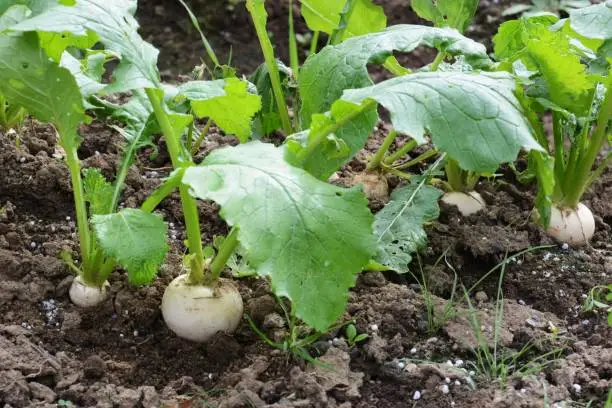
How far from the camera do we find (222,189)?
2039mm

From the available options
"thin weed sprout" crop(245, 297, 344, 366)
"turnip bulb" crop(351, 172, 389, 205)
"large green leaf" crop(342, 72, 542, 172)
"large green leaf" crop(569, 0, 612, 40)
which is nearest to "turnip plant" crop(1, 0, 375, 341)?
"thin weed sprout" crop(245, 297, 344, 366)

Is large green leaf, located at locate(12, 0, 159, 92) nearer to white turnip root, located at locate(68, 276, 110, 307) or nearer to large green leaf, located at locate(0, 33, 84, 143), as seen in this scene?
large green leaf, located at locate(0, 33, 84, 143)

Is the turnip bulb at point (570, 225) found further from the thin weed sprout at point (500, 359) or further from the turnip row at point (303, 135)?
the thin weed sprout at point (500, 359)

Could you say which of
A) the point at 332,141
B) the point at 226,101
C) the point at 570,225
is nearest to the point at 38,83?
the point at 226,101

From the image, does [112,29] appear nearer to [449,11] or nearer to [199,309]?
[199,309]

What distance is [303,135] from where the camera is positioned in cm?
231

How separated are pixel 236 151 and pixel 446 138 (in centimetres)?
49

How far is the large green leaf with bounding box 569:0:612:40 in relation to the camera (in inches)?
99.3

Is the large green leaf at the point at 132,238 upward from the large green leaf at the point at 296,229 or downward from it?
downward

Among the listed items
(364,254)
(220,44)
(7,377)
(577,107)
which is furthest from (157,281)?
(220,44)

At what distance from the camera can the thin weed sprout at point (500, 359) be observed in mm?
2291

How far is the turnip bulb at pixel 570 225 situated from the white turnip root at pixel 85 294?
134 centimetres

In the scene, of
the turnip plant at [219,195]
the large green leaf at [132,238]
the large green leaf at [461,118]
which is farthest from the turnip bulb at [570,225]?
the large green leaf at [132,238]

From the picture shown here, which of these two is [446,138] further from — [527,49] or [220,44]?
[220,44]
